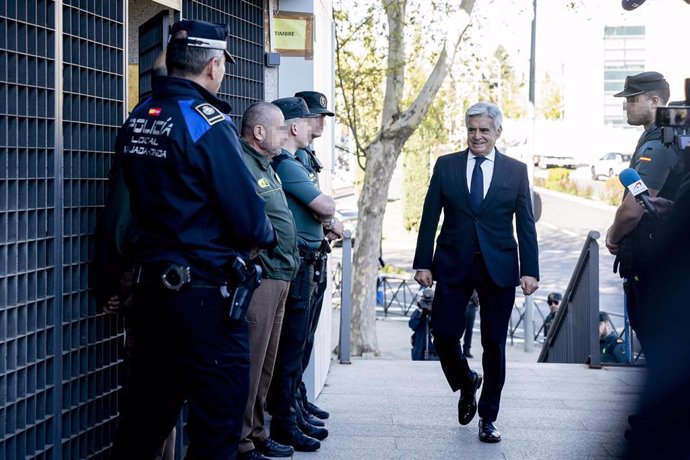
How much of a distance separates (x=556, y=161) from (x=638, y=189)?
78392 millimetres

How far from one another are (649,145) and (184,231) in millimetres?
3619

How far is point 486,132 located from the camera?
23.5ft

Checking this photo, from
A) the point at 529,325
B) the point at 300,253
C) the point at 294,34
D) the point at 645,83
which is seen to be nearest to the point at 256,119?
the point at 300,253

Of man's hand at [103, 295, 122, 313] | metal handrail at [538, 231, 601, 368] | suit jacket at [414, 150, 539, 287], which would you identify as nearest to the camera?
man's hand at [103, 295, 122, 313]

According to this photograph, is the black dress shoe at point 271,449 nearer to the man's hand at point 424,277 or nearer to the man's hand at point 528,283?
the man's hand at point 424,277

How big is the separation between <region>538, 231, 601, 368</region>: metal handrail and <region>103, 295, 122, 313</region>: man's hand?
6.45m

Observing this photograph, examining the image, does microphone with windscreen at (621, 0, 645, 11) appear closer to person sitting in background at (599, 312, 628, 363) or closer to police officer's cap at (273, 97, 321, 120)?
person sitting in background at (599, 312, 628, 363)

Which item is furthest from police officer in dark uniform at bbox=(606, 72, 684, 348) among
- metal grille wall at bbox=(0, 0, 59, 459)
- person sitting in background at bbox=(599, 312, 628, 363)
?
person sitting in background at bbox=(599, 312, 628, 363)

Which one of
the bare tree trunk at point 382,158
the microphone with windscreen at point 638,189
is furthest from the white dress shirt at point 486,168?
the bare tree trunk at point 382,158

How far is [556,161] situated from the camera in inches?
3282

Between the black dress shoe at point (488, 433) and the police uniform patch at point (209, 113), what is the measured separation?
3604 mm

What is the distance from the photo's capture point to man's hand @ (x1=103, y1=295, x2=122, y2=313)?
4.87 meters

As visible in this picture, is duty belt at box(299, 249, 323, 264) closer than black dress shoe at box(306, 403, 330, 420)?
Yes

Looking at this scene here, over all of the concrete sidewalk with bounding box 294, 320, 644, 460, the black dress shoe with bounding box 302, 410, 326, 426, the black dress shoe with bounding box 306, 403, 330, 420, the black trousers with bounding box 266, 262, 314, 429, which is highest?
the black trousers with bounding box 266, 262, 314, 429
